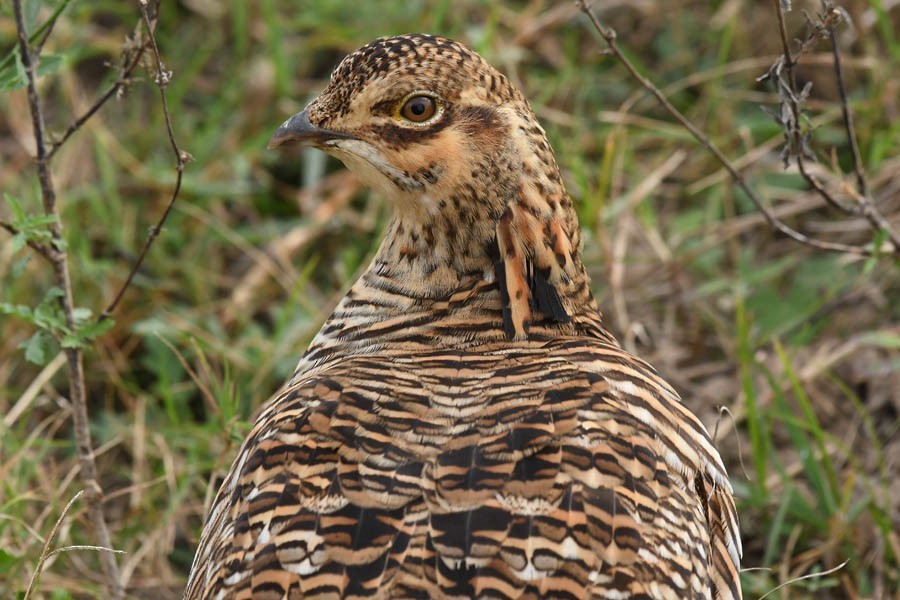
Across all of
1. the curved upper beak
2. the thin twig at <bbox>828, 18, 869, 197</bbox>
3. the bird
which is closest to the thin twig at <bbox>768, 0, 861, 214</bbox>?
the thin twig at <bbox>828, 18, 869, 197</bbox>

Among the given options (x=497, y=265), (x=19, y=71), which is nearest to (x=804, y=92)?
(x=497, y=265)

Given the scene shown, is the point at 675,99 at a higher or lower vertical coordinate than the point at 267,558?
higher

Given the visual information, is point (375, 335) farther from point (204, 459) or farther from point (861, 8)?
point (861, 8)

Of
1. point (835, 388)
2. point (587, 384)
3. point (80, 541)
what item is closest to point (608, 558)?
point (587, 384)

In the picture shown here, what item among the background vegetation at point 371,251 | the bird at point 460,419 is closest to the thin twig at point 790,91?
the background vegetation at point 371,251

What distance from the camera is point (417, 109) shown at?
11.1 ft

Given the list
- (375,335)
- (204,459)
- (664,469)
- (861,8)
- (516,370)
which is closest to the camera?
(664,469)

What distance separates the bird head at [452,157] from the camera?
3359 millimetres

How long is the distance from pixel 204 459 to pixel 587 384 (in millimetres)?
1931

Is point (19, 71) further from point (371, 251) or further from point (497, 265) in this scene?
point (371, 251)

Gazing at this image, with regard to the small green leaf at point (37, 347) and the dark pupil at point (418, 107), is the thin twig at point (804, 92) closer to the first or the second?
the dark pupil at point (418, 107)

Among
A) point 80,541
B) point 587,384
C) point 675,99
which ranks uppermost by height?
point 675,99

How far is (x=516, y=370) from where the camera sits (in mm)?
3152

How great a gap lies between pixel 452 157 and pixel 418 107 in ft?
0.51
